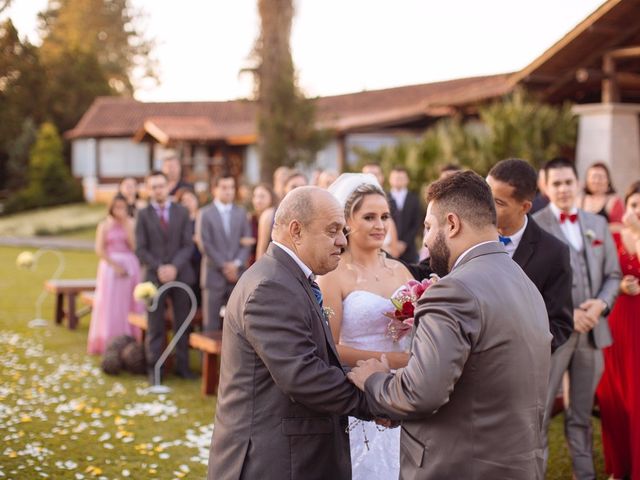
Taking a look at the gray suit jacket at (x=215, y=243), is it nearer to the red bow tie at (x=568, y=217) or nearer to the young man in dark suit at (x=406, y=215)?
the young man in dark suit at (x=406, y=215)

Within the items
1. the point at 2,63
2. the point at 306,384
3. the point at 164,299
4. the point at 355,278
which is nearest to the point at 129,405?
the point at 164,299

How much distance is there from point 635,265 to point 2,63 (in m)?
51.0

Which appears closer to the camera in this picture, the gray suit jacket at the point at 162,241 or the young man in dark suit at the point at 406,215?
the gray suit jacket at the point at 162,241

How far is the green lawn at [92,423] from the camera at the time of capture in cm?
629

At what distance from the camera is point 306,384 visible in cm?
321

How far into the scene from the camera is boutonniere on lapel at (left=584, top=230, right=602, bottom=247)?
19.1ft

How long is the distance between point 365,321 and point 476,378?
1.69 metres

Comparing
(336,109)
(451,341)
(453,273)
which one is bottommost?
(451,341)

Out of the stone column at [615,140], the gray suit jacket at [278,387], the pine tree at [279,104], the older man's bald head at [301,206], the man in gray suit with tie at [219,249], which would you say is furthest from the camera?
the pine tree at [279,104]

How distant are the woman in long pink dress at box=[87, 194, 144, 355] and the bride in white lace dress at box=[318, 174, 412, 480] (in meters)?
6.91

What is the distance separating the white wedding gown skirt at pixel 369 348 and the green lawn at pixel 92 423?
203 centimetres

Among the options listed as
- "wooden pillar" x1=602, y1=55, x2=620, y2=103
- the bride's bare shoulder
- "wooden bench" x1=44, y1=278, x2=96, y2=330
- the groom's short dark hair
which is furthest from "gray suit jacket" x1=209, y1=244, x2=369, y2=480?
"wooden pillar" x1=602, y1=55, x2=620, y2=103

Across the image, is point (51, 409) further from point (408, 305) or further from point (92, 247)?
point (92, 247)

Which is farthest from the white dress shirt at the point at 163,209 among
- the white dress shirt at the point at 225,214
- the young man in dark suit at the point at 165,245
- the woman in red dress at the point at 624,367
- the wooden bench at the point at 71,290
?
the woman in red dress at the point at 624,367
